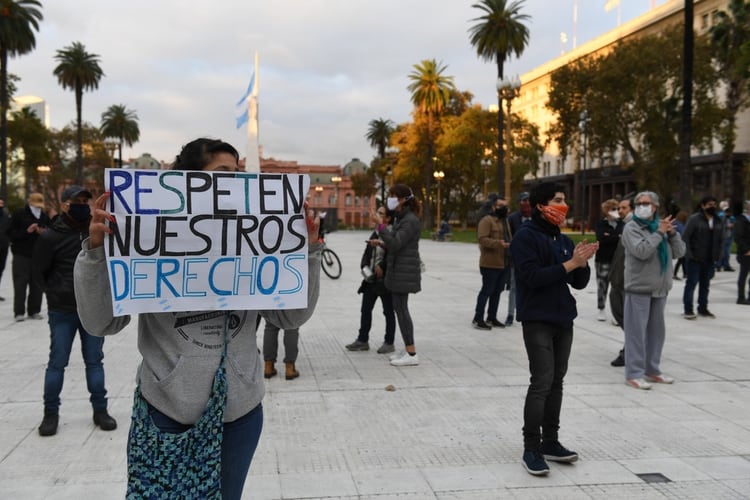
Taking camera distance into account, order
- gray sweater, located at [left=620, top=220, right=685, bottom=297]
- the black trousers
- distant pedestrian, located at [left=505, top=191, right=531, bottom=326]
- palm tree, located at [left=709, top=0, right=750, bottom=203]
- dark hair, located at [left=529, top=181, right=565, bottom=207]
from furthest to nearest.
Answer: palm tree, located at [left=709, top=0, right=750, bottom=203] < the black trousers < distant pedestrian, located at [left=505, top=191, right=531, bottom=326] < gray sweater, located at [left=620, top=220, right=685, bottom=297] < dark hair, located at [left=529, top=181, right=565, bottom=207]

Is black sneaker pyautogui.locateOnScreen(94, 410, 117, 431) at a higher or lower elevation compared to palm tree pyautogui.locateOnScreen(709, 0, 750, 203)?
lower

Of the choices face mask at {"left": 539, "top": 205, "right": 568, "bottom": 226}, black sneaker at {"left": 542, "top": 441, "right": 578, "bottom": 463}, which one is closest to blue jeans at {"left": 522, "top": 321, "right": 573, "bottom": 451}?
black sneaker at {"left": 542, "top": 441, "right": 578, "bottom": 463}

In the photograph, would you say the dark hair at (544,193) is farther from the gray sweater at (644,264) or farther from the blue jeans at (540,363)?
the gray sweater at (644,264)

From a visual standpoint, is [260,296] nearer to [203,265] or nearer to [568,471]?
[203,265]

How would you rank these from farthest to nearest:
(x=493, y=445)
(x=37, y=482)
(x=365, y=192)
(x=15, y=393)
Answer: (x=365, y=192), (x=15, y=393), (x=493, y=445), (x=37, y=482)

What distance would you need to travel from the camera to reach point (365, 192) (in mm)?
96875

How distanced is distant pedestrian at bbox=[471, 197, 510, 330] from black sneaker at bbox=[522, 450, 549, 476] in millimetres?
5527

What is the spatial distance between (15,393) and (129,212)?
4635 millimetres

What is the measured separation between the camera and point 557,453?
4.48 m

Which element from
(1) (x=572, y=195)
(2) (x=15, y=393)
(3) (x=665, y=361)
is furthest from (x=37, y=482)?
(1) (x=572, y=195)

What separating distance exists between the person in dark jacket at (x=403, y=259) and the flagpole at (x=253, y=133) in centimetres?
1754

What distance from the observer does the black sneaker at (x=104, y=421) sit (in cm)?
505

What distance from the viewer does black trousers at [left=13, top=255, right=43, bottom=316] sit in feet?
33.7

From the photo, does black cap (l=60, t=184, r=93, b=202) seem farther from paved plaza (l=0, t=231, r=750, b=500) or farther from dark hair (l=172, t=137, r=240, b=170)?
dark hair (l=172, t=137, r=240, b=170)
